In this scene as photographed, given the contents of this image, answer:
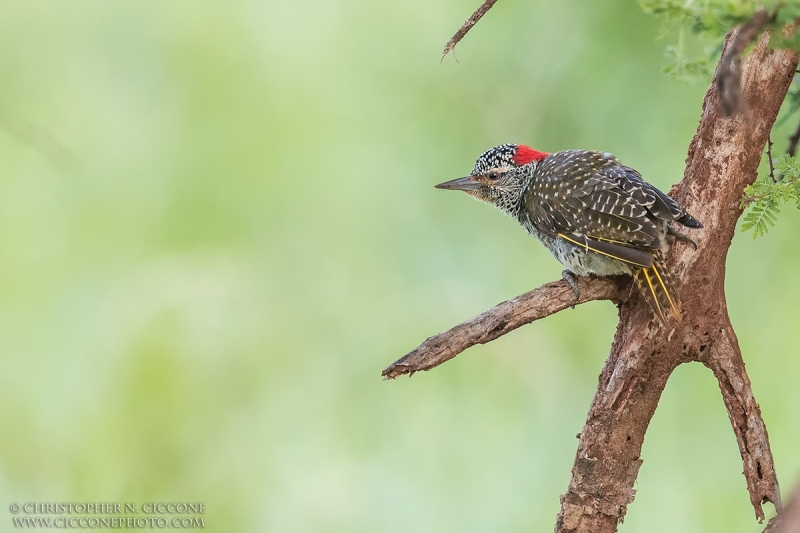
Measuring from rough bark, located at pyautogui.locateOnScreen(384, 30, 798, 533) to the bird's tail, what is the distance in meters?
0.06

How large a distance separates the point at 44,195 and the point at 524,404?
3.76 meters

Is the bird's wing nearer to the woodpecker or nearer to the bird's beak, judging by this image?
the woodpecker

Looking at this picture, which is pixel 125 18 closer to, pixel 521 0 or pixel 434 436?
pixel 521 0

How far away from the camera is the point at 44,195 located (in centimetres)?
591

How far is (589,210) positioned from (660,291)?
0.74 metres

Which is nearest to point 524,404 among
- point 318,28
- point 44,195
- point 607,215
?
point 607,215

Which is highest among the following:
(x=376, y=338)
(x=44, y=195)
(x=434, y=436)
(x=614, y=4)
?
(x=614, y=4)

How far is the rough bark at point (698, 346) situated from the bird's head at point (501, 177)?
3.94 feet

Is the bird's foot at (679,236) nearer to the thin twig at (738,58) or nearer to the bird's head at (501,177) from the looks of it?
the bird's head at (501,177)

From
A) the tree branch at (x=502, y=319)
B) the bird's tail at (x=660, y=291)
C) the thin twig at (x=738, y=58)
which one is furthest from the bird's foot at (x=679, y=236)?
the thin twig at (x=738, y=58)

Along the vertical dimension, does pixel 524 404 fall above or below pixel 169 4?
below

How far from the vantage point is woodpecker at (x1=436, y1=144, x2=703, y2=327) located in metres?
3.07

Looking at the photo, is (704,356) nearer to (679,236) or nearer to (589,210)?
(679,236)

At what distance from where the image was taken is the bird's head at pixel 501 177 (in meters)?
4.20
